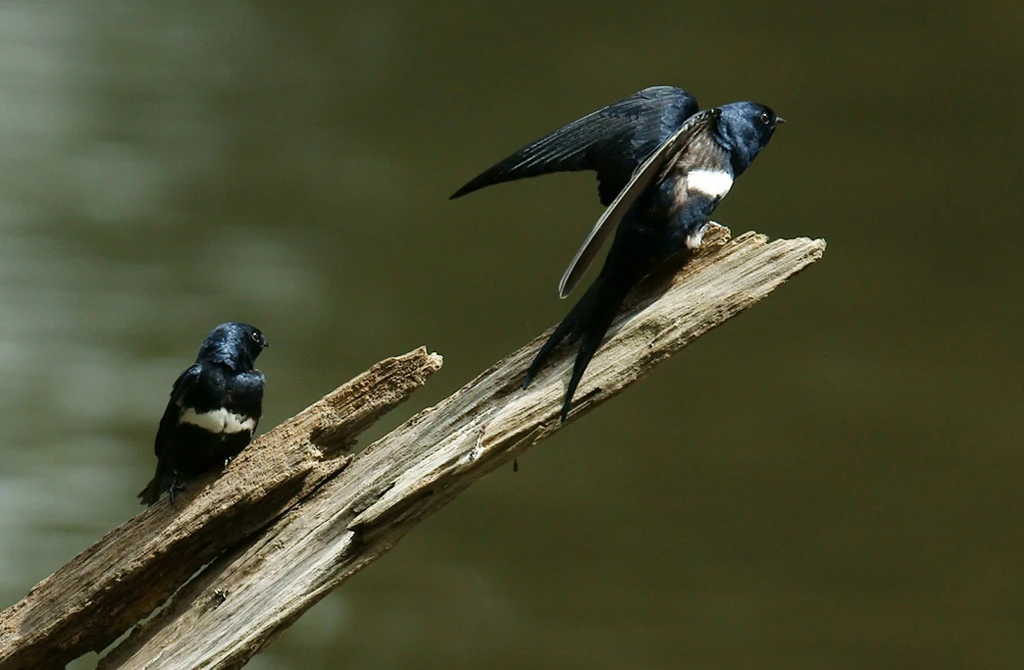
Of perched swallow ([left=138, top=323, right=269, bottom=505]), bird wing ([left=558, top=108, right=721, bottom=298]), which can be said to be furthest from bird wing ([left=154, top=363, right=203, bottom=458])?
bird wing ([left=558, top=108, right=721, bottom=298])

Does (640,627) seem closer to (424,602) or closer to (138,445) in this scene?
(424,602)

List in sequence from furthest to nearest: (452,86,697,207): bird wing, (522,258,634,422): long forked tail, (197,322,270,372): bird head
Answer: (197,322,270,372): bird head, (452,86,697,207): bird wing, (522,258,634,422): long forked tail

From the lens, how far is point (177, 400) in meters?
2.15

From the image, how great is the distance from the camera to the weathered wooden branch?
5.71 ft

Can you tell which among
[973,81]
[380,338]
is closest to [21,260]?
[380,338]

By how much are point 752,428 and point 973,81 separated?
58.6 inches

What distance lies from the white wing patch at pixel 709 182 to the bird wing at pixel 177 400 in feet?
3.40

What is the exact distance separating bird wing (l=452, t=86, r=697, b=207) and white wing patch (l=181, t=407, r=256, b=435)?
62 centimetres

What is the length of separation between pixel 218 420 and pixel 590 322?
30.4 inches

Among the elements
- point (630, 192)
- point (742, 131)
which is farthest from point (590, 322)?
point (742, 131)

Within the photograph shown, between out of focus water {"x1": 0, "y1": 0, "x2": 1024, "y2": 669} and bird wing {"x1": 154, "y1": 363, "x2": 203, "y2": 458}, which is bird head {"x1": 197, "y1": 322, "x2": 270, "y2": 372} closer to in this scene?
bird wing {"x1": 154, "y1": 363, "x2": 203, "y2": 458}

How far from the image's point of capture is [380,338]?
4.33m

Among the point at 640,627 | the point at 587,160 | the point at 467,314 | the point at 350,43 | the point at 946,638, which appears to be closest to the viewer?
the point at 587,160

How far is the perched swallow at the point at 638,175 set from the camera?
5.69 ft
